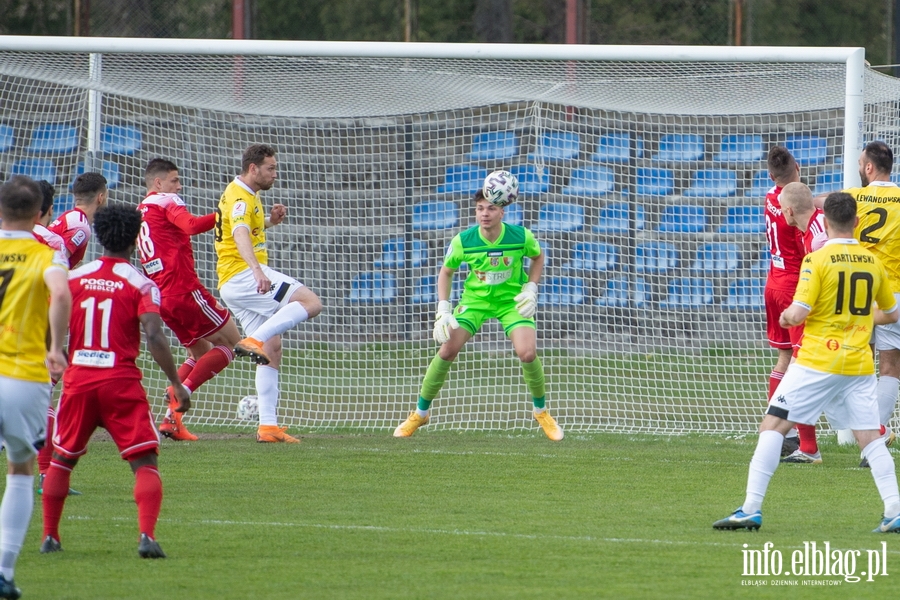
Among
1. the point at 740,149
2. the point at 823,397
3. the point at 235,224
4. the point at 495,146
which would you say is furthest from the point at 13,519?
the point at 740,149

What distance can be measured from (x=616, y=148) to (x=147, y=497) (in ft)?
29.8

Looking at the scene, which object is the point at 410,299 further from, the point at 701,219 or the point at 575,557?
the point at 575,557

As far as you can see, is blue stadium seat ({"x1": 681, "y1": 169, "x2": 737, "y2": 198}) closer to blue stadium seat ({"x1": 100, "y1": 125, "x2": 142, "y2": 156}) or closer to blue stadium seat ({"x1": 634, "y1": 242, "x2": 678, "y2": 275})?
blue stadium seat ({"x1": 634, "y1": 242, "x2": 678, "y2": 275})

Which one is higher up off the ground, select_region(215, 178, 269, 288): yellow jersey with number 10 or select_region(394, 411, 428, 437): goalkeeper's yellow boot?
select_region(215, 178, 269, 288): yellow jersey with number 10

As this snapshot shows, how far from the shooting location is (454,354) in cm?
995

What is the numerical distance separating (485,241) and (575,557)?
471 cm

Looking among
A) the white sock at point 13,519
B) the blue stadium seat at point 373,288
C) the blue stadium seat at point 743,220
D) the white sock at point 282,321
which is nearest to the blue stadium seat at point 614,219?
the blue stadium seat at point 743,220

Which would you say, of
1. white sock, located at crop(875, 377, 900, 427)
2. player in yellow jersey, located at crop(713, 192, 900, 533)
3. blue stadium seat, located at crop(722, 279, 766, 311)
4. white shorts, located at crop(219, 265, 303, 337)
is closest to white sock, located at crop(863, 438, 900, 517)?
player in yellow jersey, located at crop(713, 192, 900, 533)

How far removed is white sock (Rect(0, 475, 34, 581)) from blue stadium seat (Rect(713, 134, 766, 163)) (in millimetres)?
10340

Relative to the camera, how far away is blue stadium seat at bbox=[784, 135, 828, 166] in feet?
42.3

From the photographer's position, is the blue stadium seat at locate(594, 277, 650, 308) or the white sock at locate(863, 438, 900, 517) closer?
the white sock at locate(863, 438, 900, 517)

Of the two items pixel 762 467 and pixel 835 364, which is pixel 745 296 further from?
pixel 762 467

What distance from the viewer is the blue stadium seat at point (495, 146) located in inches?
567

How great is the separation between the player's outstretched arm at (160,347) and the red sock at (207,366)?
12.8 feet
